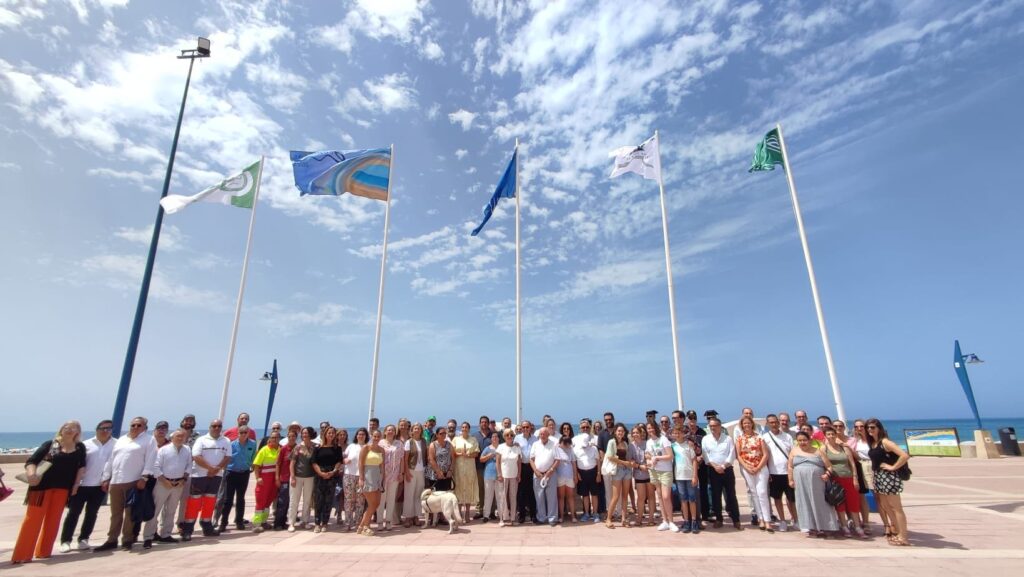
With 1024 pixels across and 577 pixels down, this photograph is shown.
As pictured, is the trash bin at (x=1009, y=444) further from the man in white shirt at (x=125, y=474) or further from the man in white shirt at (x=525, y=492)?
the man in white shirt at (x=125, y=474)

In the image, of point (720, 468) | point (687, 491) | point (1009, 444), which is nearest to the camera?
point (687, 491)

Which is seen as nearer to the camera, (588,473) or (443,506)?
(443,506)

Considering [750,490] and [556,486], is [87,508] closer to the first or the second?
[556,486]

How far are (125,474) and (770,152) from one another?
51.1 feet

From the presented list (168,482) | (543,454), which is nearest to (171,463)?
(168,482)

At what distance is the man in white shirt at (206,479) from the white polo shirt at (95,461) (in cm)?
Answer: 113

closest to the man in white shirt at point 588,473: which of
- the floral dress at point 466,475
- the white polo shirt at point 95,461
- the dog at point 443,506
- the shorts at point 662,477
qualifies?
the shorts at point 662,477

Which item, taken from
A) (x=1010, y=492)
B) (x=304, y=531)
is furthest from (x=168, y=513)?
(x=1010, y=492)

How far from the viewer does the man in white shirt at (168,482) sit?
7012mm

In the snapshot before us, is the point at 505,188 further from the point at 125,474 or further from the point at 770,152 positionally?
the point at 125,474

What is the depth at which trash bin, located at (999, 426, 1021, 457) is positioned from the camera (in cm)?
1806

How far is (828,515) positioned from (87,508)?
11051 mm

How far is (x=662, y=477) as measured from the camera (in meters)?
7.50

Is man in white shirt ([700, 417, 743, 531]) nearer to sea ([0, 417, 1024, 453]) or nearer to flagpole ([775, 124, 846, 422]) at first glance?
flagpole ([775, 124, 846, 422])
